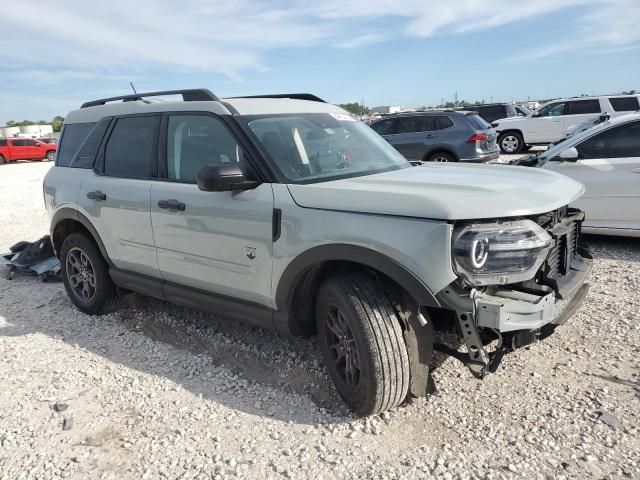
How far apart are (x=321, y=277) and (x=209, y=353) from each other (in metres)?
1.37

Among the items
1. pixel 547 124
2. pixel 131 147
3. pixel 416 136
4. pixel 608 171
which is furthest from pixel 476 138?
pixel 131 147

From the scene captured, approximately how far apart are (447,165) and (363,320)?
1850 mm

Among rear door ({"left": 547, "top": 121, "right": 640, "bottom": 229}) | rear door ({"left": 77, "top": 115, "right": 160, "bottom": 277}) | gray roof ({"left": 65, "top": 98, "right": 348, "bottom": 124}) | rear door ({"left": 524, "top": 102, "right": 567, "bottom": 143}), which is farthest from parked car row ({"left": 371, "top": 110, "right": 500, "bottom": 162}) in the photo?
rear door ({"left": 77, "top": 115, "right": 160, "bottom": 277})

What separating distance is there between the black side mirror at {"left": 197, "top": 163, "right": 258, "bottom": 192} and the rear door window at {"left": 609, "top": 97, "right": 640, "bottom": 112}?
1636 centimetres

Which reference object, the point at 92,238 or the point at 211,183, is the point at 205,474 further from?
the point at 92,238

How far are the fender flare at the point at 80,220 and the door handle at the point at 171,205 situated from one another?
1089mm

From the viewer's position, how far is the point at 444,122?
1207 cm

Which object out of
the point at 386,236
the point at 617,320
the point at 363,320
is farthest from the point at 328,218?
the point at 617,320

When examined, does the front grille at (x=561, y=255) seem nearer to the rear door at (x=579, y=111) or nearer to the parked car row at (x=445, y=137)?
the parked car row at (x=445, y=137)

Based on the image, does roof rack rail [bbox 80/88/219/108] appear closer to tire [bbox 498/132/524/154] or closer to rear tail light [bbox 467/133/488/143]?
rear tail light [bbox 467/133/488/143]

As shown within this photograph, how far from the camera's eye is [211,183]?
3.09 metres

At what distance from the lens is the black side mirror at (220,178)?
308 centimetres

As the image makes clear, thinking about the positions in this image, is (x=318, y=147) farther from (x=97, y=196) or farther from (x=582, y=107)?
(x=582, y=107)

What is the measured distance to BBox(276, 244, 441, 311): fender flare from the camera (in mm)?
2633
